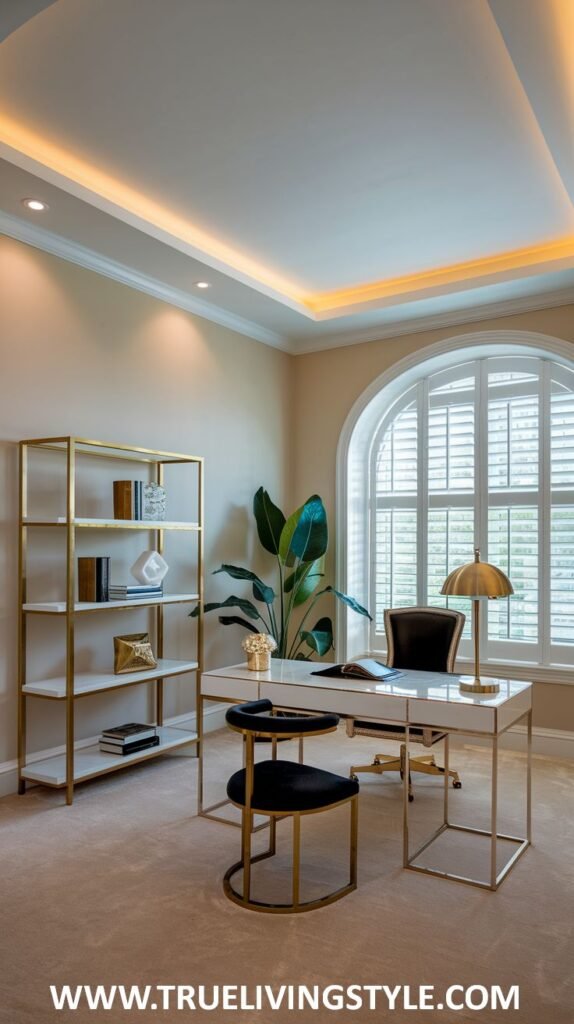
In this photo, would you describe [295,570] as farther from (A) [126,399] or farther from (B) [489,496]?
(A) [126,399]

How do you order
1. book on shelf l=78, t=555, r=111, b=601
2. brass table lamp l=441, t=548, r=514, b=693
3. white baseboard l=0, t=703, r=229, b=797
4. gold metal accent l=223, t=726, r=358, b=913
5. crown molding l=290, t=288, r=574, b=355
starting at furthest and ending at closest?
crown molding l=290, t=288, r=574, b=355 < book on shelf l=78, t=555, r=111, b=601 < white baseboard l=0, t=703, r=229, b=797 < brass table lamp l=441, t=548, r=514, b=693 < gold metal accent l=223, t=726, r=358, b=913

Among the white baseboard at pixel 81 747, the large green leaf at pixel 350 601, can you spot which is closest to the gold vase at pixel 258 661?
the white baseboard at pixel 81 747

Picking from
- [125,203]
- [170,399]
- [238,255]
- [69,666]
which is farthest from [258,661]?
[238,255]

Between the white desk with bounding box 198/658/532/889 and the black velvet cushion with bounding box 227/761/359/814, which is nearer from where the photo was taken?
the black velvet cushion with bounding box 227/761/359/814

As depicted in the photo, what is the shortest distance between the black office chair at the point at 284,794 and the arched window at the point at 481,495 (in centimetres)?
265

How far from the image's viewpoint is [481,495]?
17.0ft

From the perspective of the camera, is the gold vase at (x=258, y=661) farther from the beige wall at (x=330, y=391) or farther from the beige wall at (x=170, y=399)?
the beige wall at (x=330, y=391)

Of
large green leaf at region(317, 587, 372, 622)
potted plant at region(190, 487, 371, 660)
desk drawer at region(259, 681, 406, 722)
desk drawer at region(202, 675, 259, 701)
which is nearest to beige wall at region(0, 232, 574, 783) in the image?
potted plant at region(190, 487, 371, 660)

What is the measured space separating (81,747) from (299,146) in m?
3.32

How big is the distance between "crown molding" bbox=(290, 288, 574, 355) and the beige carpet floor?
3063 millimetres

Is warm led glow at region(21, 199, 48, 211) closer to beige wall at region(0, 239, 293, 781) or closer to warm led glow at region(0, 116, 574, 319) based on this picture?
warm led glow at region(0, 116, 574, 319)

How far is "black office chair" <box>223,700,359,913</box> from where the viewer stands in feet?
8.28

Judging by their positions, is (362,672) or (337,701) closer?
(337,701)

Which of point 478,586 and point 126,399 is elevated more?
point 126,399
